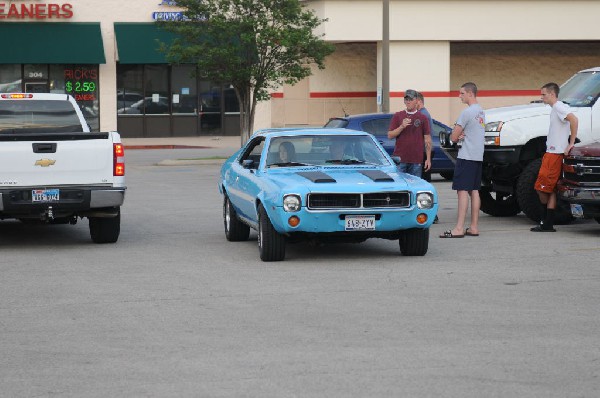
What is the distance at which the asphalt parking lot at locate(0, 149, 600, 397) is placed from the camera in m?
7.21

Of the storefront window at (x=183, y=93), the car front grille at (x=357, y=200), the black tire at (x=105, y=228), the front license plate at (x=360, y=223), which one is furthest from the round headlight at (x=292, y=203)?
the storefront window at (x=183, y=93)

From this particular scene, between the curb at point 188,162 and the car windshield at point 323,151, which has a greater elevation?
the car windshield at point 323,151

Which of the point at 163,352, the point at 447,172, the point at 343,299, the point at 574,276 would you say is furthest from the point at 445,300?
the point at 447,172

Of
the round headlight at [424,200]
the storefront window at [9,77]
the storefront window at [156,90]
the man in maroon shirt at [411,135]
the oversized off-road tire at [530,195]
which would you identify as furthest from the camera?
the storefront window at [156,90]

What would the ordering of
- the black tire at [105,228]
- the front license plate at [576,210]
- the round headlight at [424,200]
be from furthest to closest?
the front license plate at [576,210] → the black tire at [105,228] → the round headlight at [424,200]

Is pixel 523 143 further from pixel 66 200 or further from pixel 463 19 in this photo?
pixel 463 19

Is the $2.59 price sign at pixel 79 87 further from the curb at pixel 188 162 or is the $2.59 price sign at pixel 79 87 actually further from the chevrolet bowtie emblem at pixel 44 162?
the chevrolet bowtie emblem at pixel 44 162

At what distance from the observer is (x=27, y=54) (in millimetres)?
43344

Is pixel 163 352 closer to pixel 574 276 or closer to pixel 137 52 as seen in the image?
pixel 574 276

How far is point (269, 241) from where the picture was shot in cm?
1250

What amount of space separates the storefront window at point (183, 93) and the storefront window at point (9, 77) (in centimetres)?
587

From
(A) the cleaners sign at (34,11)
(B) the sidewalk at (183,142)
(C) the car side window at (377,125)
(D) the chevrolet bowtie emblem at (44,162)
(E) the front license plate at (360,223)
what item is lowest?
(B) the sidewalk at (183,142)

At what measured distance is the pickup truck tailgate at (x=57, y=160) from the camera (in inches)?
536

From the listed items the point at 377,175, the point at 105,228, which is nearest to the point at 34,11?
the point at 105,228
